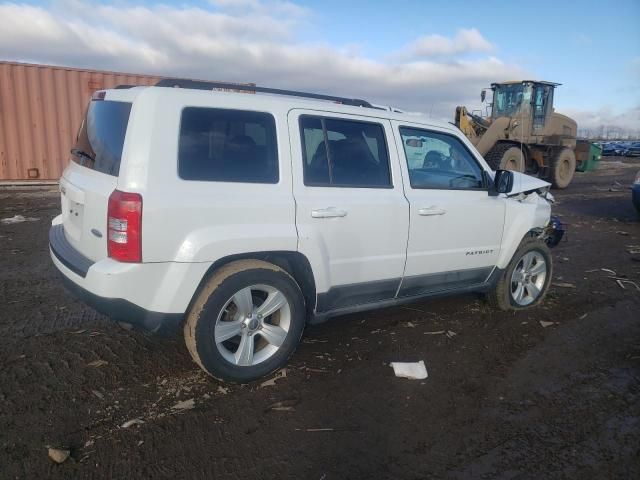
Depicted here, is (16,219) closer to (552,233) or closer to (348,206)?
(348,206)

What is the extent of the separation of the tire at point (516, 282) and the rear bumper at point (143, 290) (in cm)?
306

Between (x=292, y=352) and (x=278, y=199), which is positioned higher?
(x=278, y=199)

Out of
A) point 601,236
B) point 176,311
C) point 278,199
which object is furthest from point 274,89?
point 601,236

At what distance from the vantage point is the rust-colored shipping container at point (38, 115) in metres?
11.6

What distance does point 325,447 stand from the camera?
2617mm

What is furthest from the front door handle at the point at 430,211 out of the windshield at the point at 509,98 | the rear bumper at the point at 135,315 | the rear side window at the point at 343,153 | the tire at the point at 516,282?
the windshield at the point at 509,98

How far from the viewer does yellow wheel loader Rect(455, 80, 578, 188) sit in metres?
15.3

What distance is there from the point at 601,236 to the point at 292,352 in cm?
771

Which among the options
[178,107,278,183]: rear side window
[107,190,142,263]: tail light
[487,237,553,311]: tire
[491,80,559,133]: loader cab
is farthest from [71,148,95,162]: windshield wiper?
[491,80,559,133]: loader cab

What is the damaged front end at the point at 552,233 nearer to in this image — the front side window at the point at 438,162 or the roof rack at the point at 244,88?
the front side window at the point at 438,162

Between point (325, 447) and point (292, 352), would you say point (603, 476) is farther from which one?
point (292, 352)

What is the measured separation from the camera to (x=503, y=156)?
14758mm

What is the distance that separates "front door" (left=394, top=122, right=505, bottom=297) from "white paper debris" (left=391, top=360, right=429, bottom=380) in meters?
0.61

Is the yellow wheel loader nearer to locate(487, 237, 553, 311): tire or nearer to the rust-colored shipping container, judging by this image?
locate(487, 237, 553, 311): tire
